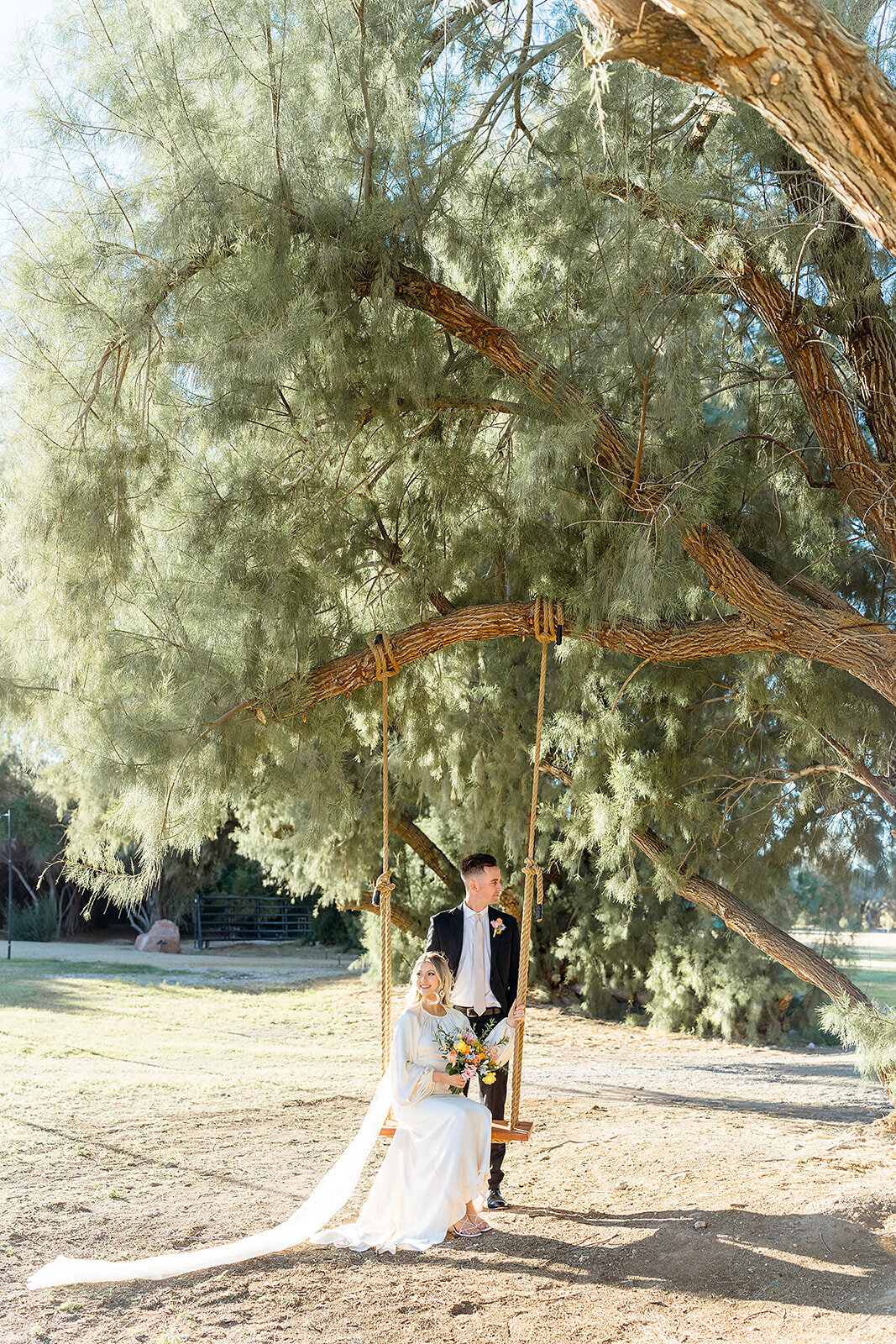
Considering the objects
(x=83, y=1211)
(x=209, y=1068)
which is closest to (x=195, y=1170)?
(x=83, y=1211)

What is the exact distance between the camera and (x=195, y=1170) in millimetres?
4871

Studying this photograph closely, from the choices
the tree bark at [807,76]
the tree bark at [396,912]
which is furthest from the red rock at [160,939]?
the tree bark at [807,76]

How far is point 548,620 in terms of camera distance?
405 centimetres

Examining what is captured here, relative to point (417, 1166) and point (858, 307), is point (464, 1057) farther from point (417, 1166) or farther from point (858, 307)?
point (858, 307)

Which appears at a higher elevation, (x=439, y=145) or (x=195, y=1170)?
(x=439, y=145)

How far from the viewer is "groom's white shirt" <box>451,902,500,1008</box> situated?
418cm

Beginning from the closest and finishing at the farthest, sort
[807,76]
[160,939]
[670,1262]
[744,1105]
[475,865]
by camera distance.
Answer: [807,76]
[670,1262]
[475,865]
[744,1105]
[160,939]

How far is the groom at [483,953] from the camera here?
4.16 m

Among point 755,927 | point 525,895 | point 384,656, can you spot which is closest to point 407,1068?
point 525,895

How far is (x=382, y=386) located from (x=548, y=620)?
1033mm

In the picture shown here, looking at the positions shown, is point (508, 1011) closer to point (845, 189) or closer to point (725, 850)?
point (725, 850)

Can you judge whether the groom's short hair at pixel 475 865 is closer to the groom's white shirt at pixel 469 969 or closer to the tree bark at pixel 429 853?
the groom's white shirt at pixel 469 969

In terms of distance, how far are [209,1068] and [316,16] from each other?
6701mm

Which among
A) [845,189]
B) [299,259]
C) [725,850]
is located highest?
[299,259]
